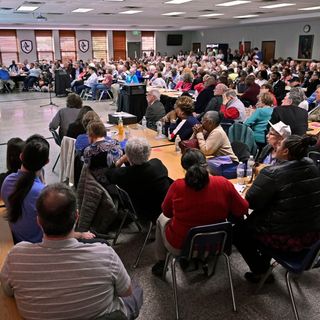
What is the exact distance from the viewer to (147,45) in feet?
75.7

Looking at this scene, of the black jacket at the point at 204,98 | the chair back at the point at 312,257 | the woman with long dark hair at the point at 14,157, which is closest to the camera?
the chair back at the point at 312,257

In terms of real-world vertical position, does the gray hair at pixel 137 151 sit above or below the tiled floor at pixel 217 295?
above

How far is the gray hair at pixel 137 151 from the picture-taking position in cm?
277

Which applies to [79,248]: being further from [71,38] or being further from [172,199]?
[71,38]

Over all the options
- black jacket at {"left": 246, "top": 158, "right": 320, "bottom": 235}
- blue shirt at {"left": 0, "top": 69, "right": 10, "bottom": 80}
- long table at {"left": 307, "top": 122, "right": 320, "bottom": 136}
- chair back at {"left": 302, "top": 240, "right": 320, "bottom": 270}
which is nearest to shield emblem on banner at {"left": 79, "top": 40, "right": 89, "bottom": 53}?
blue shirt at {"left": 0, "top": 69, "right": 10, "bottom": 80}

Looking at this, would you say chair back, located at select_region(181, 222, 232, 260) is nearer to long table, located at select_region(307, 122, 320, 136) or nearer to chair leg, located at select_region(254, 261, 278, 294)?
chair leg, located at select_region(254, 261, 278, 294)

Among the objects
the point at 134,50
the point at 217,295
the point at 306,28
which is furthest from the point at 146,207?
the point at 134,50

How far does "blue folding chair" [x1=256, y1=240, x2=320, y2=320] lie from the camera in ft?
6.86

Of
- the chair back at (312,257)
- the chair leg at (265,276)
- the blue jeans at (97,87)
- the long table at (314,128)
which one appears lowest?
the blue jeans at (97,87)

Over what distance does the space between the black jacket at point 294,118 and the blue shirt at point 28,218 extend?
3398 mm

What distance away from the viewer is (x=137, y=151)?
9.08ft

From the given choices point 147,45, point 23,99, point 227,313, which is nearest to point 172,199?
point 227,313

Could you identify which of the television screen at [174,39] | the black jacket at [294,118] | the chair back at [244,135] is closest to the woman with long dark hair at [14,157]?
the chair back at [244,135]

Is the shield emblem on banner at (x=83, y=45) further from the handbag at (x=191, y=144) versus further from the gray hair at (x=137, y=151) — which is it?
the gray hair at (x=137, y=151)
